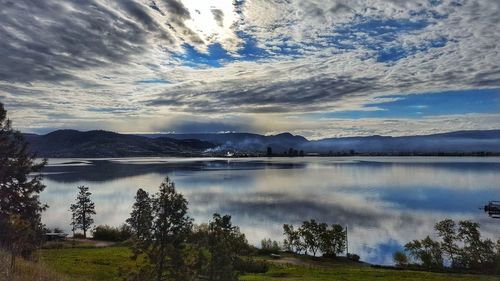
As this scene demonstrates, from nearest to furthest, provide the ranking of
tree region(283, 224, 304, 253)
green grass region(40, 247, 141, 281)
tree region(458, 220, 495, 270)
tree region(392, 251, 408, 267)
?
green grass region(40, 247, 141, 281) → tree region(458, 220, 495, 270) → tree region(392, 251, 408, 267) → tree region(283, 224, 304, 253)

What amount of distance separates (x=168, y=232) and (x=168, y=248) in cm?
83

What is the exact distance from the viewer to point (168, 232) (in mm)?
20500

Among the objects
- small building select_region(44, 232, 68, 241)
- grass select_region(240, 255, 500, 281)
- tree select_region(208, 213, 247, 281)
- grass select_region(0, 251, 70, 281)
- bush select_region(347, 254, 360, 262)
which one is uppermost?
grass select_region(0, 251, 70, 281)

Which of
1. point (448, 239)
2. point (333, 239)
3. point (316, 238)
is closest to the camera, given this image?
point (448, 239)

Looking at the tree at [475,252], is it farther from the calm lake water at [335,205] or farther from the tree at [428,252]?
the calm lake water at [335,205]

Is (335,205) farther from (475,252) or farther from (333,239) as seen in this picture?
(475,252)

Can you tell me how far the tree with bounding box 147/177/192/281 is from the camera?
2009 cm

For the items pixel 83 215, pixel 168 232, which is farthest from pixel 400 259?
pixel 83 215

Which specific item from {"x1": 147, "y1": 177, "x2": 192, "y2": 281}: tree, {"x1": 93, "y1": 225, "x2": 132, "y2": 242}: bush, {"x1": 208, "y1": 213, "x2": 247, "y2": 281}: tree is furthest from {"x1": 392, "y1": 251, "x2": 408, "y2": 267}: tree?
{"x1": 147, "y1": 177, "x2": 192, "y2": 281}: tree

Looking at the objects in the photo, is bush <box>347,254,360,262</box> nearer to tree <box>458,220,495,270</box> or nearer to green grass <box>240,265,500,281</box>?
green grass <box>240,265,500,281</box>

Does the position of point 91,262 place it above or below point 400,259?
above

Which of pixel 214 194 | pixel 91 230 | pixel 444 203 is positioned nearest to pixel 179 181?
pixel 214 194

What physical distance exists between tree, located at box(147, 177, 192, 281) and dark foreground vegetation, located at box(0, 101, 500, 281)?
5cm

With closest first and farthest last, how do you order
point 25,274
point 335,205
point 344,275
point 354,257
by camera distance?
1. point 25,274
2. point 344,275
3. point 354,257
4. point 335,205
